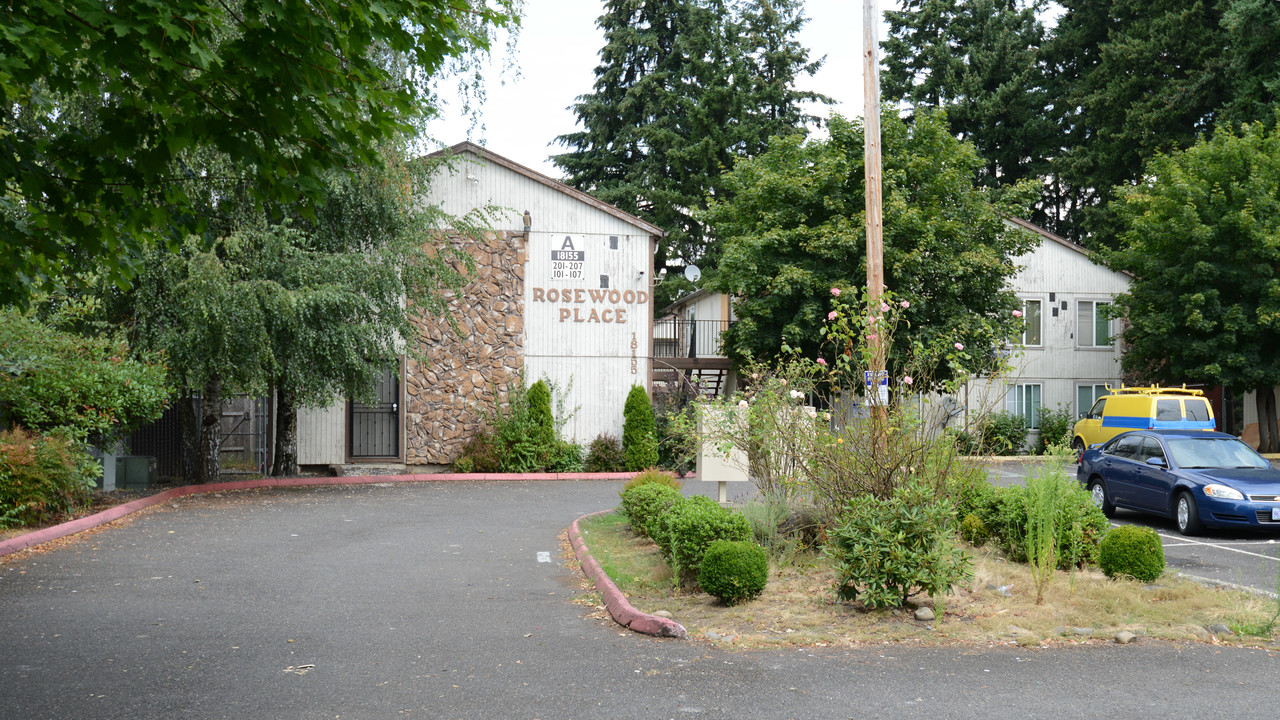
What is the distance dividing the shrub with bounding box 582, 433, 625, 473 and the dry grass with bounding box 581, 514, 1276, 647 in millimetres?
13879

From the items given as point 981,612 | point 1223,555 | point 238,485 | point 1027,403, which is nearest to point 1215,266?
point 1027,403

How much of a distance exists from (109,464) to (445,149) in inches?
361

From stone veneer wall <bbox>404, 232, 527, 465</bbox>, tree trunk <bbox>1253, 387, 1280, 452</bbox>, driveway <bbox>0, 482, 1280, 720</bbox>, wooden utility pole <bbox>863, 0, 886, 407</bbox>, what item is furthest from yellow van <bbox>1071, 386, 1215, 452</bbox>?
driveway <bbox>0, 482, 1280, 720</bbox>

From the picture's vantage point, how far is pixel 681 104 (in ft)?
128

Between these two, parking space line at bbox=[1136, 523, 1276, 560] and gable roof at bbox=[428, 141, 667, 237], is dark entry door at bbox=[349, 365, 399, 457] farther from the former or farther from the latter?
parking space line at bbox=[1136, 523, 1276, 560]

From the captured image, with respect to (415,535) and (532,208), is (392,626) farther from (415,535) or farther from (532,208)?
(532,208)

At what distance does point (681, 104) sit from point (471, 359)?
776 inches

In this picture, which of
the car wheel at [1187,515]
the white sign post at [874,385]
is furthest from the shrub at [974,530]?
the car wheel at [1187,515]

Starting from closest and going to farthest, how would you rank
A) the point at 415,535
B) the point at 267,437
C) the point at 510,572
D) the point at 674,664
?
the point at 674,664 → the point at 510,572 → the point at 415,535 → the point at 267,437

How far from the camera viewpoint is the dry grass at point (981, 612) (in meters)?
7.09

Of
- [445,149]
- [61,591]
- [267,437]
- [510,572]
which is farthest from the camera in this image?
[267,437]

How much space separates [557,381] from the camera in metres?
23.8

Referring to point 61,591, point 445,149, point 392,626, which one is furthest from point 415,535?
point 445,149

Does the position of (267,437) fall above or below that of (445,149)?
below
